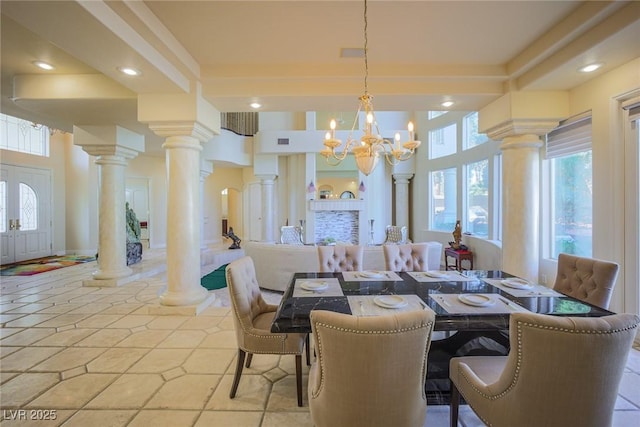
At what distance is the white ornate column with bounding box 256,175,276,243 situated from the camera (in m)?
8.98

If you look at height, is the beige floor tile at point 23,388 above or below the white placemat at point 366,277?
below

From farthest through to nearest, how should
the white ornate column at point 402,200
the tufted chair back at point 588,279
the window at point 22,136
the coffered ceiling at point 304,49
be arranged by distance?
the white ornate column at point 402,200
the window at point 22,136
the coffered ceiling at point 304,49
the tufted chair back at point 588,279

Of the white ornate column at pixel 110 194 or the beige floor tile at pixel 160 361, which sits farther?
the white ornate column at pixel 110 194

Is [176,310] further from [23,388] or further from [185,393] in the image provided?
[185,393]

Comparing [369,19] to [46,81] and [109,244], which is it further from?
[109,244]

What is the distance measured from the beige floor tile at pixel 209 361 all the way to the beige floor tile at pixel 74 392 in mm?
554

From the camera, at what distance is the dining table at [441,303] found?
67.5 inches

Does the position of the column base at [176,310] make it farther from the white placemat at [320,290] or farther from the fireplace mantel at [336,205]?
the fireplace mantel at [336,205]

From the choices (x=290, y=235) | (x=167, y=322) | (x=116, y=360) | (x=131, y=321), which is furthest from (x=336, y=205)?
(x=116, y=360)

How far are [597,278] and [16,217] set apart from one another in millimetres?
10232

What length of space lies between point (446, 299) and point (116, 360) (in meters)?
2.74

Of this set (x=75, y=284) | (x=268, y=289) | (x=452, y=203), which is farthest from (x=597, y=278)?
(x=75, y=284)

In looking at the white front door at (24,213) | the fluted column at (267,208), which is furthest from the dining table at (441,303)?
the white front door at (24,213)

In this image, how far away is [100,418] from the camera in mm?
1860
